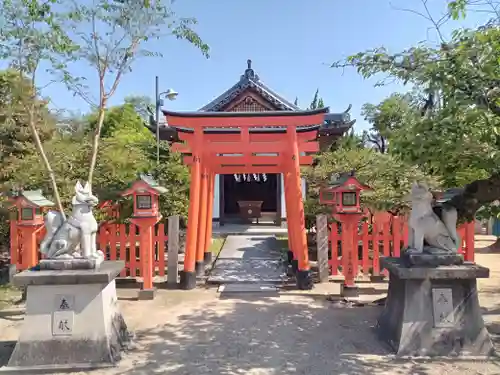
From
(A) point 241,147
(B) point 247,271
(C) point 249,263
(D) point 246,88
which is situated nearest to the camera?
(A) point 241,147

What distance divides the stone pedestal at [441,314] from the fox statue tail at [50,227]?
13.1ft

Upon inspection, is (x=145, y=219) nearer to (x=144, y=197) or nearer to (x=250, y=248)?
(x=144, y=197)

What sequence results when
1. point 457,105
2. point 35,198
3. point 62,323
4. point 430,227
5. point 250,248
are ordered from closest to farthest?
1. point 457,105
2. point 62,323
3. point 430,227
4. point 35,198
5. point 250,248

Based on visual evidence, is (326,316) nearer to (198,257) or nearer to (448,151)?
(448,151)

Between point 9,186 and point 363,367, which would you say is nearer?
point 363,367

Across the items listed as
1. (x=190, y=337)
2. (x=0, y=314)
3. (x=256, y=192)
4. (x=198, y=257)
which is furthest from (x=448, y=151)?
(x=256, y=192)

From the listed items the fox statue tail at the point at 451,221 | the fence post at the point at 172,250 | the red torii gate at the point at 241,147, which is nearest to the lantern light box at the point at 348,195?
the red torii gate at the point at 241,147

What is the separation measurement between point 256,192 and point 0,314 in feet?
51.1

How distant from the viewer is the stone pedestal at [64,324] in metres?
3.66

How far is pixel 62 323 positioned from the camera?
3.71 metres

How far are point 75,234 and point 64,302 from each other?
0.74 metres

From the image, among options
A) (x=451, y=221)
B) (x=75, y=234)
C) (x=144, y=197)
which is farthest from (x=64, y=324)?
(x=451, y=221)

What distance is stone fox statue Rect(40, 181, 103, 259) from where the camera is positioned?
155 inches

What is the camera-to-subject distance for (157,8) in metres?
5.20
